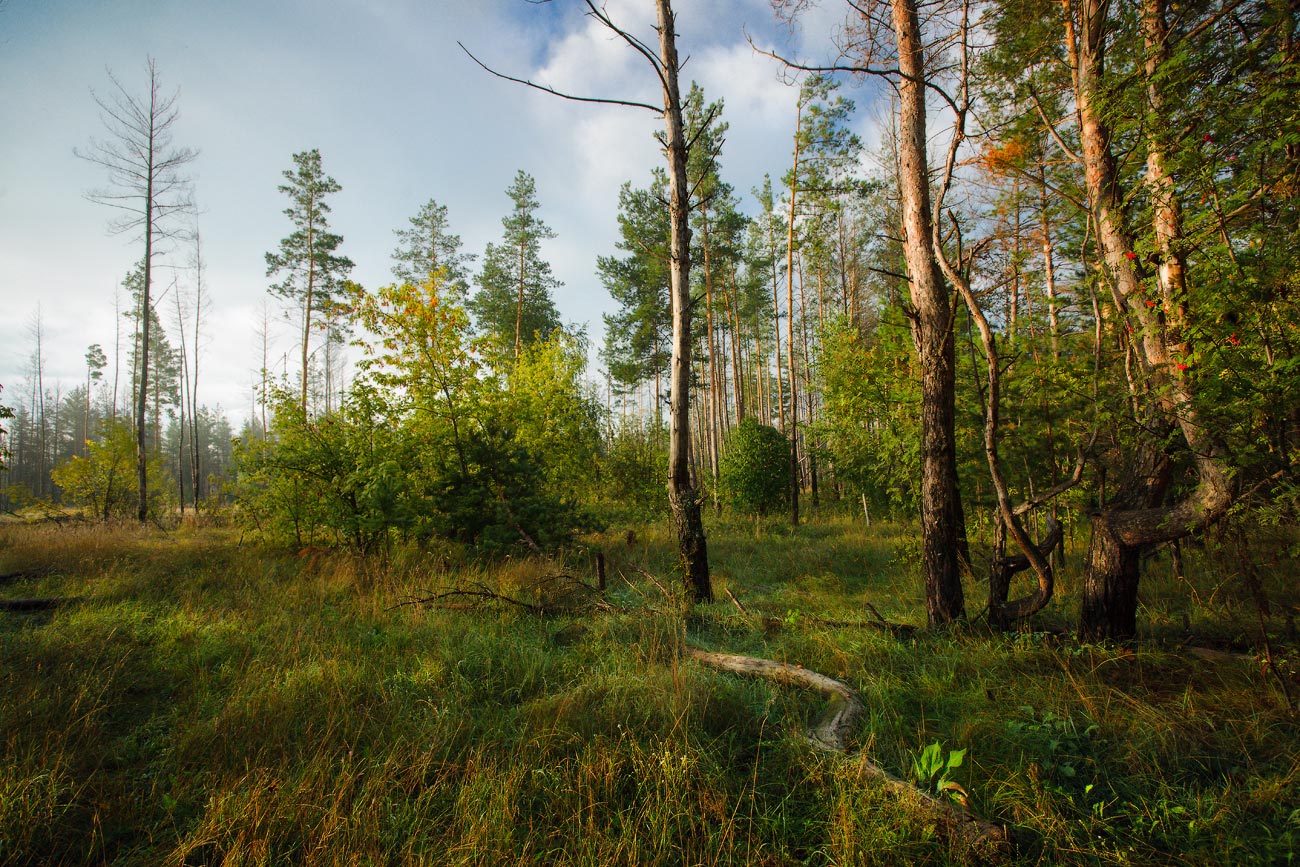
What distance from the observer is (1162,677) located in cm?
295

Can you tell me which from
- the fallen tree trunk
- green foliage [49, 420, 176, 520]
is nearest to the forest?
the fallen tree trunk

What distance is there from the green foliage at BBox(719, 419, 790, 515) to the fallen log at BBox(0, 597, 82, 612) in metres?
12.7

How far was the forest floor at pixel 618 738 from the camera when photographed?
1.83m

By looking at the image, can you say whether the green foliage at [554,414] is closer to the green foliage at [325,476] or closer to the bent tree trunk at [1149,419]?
the green foliage at [325,476]

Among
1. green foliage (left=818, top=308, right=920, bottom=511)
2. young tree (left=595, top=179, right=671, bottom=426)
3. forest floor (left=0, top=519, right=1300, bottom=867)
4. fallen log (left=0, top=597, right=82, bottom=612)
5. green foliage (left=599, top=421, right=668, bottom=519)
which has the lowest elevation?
forest floor (left=0, top=519, right=1300, bottom=867)

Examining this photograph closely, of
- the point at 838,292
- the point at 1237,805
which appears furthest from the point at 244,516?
the point at 838,292

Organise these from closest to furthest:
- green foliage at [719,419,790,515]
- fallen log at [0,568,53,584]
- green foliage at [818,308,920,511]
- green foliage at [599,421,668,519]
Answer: fallen log at [0,568,53,584]
green foliage at [818,308,920,511]
green foliage at [719,419,790,515]
green foliage at [599,421,668,519]

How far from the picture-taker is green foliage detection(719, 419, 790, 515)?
1402cm

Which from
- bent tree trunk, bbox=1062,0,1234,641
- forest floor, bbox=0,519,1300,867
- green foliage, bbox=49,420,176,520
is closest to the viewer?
forest floor, bbox=0,519,1300,867

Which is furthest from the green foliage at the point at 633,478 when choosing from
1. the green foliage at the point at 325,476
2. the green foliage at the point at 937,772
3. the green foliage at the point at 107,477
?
the green foliage at the point at 107,477

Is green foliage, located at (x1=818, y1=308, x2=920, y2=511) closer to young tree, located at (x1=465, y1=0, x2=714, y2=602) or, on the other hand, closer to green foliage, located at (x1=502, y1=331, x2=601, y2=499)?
young tree, located at (x1=465, y1=0, x2=714, y2=602)

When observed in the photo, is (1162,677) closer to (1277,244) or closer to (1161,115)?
(1277,244)

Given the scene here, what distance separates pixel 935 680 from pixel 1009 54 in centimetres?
625

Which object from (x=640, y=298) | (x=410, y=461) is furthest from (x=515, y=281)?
(x=410, y=461)
